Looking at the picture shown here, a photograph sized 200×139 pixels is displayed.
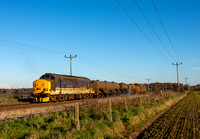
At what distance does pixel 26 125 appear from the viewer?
34.6 ft

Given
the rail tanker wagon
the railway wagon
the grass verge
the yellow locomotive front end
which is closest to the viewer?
the grass verge

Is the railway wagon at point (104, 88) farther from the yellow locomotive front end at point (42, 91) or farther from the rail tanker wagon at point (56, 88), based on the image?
the yellow locomotive front end at point (42, 91)

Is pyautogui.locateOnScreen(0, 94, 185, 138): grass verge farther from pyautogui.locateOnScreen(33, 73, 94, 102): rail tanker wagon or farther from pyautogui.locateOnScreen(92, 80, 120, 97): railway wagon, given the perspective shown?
pyautogui.locateOnScreen(92, 80, 120, 97): railway wagon

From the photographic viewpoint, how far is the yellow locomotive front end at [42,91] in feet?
73.7

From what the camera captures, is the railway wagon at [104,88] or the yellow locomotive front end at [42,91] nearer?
the yellow locomotive front end at [42,91]

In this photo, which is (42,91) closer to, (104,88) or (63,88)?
(63,88)

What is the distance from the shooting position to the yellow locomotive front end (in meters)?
22.5

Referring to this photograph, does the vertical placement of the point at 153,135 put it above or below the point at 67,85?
below

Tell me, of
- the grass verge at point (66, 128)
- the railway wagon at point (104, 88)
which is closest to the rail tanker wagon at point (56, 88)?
the railway wagon at point (104, 88)

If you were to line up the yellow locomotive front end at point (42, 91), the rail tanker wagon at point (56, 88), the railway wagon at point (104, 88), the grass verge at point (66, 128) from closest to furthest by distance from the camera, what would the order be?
the grass verge at point (66, 128), the yellow locomotive front end at point (42, 91), the rail tanker wagon at point (56, 88), the railway wagon at point (104, 88)

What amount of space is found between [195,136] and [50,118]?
8293mm

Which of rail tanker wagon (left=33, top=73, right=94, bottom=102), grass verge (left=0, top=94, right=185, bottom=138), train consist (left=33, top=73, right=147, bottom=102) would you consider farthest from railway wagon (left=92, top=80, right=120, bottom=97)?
grass verge (left=0, top=94, right=185, bottom=138)

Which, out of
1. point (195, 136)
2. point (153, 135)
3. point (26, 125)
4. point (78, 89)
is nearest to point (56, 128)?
point (26, 125)

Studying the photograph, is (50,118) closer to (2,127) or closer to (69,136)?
(2,127)
